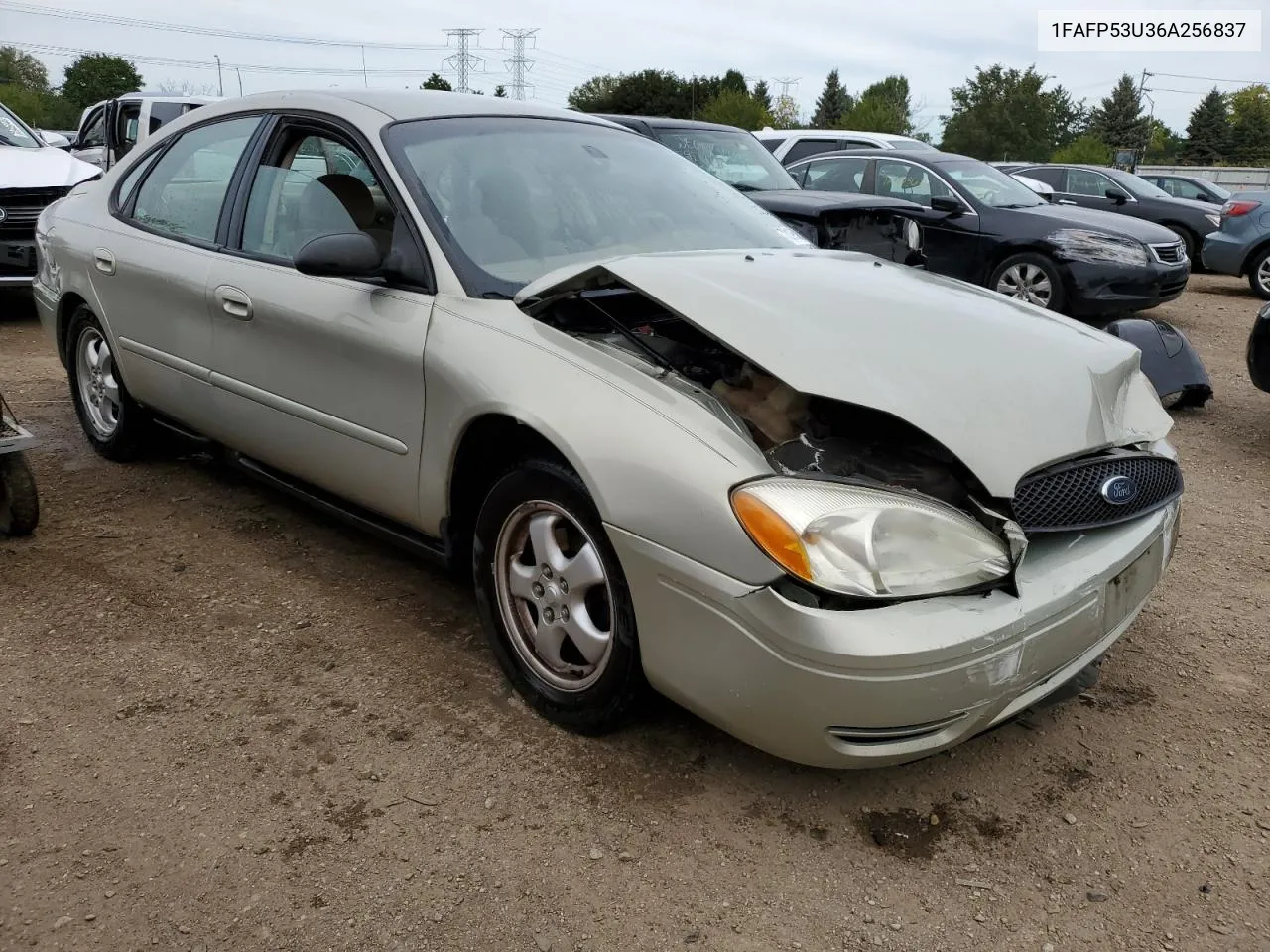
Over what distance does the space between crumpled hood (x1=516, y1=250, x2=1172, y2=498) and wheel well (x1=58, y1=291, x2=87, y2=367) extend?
2.90 metres

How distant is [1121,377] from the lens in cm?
265

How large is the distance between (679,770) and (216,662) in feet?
4.75

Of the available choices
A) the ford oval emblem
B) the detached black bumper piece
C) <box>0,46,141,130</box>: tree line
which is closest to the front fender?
the ford oval emblem

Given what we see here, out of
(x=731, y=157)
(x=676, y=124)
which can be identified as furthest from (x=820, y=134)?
(x=676, y=124)

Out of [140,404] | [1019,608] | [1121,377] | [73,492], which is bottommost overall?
[73,492]

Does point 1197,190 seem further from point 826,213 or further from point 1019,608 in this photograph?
point 1019,608

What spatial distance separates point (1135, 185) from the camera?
1445cm

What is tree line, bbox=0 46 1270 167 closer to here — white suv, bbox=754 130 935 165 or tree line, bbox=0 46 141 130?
tree line, bbox=0 46 141 130

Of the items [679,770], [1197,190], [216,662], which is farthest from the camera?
[1197,190]

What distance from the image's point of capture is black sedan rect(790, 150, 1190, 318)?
8336mm

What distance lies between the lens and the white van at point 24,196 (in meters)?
7.86

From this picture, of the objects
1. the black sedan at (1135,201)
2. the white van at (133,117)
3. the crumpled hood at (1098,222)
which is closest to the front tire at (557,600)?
the crumpled hood at (1098,222)

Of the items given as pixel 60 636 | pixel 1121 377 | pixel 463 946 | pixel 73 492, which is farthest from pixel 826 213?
pixel 463 946

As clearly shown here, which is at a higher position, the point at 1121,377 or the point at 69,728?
the point at 1121,377
